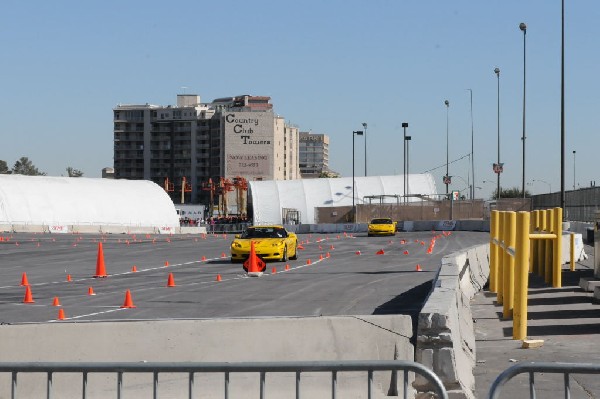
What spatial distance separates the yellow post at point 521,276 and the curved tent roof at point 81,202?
8520 centimetres

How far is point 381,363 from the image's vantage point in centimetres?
689

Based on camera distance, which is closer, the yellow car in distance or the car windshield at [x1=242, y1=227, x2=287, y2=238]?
the car windshield at [x1=242, y1=227, x2=287, y2=238]

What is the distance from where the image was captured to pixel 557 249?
71.0 ft

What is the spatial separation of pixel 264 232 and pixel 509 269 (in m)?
23.5

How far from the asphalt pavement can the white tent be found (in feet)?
377

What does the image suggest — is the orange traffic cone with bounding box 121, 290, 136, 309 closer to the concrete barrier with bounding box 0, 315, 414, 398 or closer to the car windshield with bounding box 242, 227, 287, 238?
the concrete barrier with bounding box 0, 315, 414, 398

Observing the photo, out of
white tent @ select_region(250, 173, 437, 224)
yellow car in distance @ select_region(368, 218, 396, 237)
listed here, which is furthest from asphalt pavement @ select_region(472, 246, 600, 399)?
white tent @ select_region(250, 173, 437, 224)

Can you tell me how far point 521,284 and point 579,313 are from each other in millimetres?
3940

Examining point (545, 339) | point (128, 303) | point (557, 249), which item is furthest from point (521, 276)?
point (128, 303)

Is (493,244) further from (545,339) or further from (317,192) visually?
(317,192)

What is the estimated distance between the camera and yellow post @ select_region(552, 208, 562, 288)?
20.5m

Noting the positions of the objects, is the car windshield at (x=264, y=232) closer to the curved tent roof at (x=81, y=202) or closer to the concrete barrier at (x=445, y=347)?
the concrete barrier at (x=445, y=347)

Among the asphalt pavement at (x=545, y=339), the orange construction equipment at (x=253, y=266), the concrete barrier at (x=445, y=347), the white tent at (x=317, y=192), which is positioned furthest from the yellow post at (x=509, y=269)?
the white tent at (x=317, y=192)

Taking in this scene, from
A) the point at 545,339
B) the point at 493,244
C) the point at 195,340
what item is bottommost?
the point at 545,339
